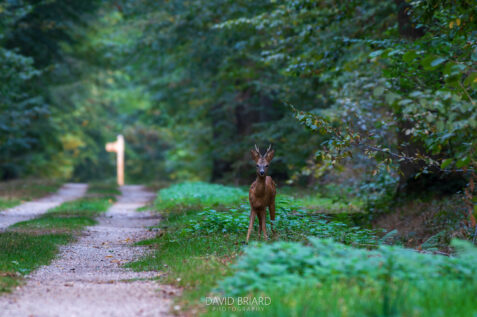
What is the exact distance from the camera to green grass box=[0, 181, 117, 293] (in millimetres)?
8492

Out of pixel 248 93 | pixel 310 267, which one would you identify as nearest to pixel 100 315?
pixel 310 267

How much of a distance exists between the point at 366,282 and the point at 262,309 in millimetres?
1213

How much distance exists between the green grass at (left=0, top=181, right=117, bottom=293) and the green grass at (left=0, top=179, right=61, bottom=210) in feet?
9.47

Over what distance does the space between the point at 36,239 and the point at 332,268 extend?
7.30 m

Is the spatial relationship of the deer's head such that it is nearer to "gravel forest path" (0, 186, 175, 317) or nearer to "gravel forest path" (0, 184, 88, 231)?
"gravel forest path" (0, 186, 175, 317)

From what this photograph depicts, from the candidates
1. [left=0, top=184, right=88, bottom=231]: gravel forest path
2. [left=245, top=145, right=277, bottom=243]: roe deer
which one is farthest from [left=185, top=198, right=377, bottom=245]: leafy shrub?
[left=0, top=184, right=88, bottom=231]: gravel forest path

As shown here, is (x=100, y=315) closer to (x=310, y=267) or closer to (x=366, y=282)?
(x=310, y=267)

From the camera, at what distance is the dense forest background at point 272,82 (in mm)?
9297

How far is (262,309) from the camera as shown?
5.41m

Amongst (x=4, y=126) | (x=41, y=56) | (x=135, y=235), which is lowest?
(x=135, y=235)

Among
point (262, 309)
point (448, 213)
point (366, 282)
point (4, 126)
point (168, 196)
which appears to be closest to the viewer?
point (262, 309)

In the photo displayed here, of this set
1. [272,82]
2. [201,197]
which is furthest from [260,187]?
[272,82]

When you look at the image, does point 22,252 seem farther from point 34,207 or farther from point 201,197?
point 34,207

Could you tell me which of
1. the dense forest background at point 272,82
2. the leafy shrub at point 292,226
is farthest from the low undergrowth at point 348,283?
the leafy shrub at point 292,226
